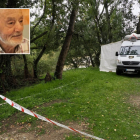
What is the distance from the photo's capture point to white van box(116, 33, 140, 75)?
31.9 feet

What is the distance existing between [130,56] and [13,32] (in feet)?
24.8

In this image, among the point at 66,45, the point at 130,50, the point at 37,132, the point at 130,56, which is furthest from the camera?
the point at 130,50

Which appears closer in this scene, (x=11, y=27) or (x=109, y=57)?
(x=11, y=27)

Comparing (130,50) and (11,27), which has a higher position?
(11,27)

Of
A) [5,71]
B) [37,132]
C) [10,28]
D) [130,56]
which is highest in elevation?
[10,28]

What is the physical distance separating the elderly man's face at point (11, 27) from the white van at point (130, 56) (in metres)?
7.06

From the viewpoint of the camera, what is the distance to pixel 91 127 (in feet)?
12.6

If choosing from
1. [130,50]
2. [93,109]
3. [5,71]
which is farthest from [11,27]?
[130,50]

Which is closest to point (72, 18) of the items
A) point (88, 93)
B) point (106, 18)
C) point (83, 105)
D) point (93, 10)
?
point (88, 93)

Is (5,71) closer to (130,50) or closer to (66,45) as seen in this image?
(66,45)

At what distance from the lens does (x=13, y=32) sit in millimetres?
5816

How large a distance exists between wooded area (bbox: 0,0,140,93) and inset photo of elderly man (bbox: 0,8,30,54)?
1659 millimetres

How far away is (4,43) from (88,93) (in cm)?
401

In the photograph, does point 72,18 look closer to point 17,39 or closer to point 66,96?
point 17,39
